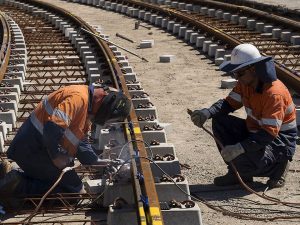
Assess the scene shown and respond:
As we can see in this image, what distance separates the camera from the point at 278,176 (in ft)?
21.8

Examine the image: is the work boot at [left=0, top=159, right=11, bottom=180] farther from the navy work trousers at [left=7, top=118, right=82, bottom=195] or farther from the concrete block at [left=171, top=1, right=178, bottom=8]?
the concrete block at [left=171, top=1, right=178, bottom=8]

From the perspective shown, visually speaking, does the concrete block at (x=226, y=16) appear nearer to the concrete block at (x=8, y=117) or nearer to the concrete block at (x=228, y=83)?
the concrete block at (x=228, y=83)

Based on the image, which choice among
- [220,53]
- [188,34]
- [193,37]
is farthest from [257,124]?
[188,34]

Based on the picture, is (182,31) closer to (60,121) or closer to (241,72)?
(241,72)

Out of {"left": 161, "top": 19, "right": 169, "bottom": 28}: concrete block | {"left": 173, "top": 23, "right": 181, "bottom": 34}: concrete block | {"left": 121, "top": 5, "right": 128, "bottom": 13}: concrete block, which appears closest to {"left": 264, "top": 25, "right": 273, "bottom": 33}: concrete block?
{"left": 173, "top": 23, "right": 181, "bottom": 34}: concrete block

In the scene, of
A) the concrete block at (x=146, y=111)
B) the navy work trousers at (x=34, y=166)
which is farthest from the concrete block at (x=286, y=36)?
the navy work trousers at (x=34, y=166)

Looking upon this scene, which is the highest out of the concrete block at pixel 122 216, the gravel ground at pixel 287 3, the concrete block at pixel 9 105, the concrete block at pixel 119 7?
the concrete block at pixel 122 216

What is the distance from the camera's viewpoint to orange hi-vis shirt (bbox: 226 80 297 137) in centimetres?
634

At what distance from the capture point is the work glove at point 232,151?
21.0 ft

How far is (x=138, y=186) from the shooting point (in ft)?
18.8

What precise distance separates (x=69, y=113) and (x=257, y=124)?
179 centimetres

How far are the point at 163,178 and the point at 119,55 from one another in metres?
7.00

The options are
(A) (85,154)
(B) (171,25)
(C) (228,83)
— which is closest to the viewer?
(A) (85,154)

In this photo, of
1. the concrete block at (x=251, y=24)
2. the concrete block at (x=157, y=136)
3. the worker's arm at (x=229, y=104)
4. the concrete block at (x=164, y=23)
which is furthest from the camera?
the concrete block at (x=164, y=23)
